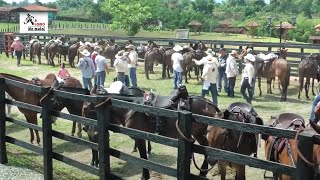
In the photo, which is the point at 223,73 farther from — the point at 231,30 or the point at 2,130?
the point at 231,30

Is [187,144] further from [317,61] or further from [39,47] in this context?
[39,47]

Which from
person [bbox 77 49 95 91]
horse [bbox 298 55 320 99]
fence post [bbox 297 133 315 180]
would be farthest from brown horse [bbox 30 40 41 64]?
fence post [bbox 297 133 315 180]

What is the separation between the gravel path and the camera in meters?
6.52

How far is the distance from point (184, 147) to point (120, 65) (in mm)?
11376

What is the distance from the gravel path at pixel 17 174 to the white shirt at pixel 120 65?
8915 millimetres

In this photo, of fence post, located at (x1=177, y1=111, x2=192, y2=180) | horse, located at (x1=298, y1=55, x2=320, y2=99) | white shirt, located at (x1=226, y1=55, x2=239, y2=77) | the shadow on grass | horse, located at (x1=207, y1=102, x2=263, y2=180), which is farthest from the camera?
horse, located at (x1=298, y1=55, x2=320, y2=99)

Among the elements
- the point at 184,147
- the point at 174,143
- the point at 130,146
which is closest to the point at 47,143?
the point at 174,143

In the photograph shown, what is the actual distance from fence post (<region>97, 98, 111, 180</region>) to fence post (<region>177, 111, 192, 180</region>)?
1.27 metres

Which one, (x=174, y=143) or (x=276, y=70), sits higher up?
(x=174, y=143)

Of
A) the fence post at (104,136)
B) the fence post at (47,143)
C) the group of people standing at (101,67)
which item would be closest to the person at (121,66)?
the group of people standing at (101,67)

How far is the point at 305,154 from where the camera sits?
361 centimetres

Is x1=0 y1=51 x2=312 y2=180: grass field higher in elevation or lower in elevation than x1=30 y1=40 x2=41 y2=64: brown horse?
lower

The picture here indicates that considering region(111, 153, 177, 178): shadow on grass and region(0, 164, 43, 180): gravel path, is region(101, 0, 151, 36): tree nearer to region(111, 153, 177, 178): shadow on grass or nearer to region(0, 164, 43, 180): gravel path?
region(111, 153, 177, 178): shadow on grass

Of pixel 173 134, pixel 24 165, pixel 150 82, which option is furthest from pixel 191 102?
pixel 150 82
